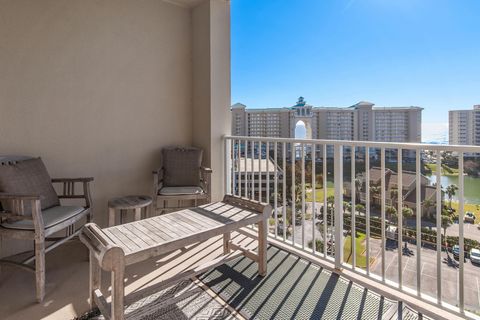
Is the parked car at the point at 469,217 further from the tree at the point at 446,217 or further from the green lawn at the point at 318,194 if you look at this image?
the green lawn at the point at 318,194

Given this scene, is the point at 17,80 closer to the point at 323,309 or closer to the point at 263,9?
the point at 323,309

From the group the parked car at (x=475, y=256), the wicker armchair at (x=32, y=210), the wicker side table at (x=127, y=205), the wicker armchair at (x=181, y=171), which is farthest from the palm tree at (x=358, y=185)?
the wicker armchair at (x=32, y=210)

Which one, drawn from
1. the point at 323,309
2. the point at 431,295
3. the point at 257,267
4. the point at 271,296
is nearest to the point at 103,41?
the point at 257,267

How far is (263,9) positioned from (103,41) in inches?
166

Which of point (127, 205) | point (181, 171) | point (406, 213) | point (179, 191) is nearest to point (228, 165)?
point (181, 171)

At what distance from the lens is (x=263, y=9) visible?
6.54 metres

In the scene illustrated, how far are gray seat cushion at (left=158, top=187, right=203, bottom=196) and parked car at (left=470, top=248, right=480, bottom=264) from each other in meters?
2.53

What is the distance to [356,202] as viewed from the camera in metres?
2.54

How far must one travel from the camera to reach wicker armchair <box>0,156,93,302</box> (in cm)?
219

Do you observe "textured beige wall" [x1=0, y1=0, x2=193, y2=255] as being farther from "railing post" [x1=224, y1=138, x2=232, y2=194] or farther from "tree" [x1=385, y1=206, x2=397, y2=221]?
"tree" [x1=385, y1=206, x2=397, y2=221]

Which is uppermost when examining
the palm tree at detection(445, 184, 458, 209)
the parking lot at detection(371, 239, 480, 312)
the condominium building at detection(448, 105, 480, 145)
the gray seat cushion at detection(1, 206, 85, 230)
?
the condominium building at detection(448, 105, 480, 145)

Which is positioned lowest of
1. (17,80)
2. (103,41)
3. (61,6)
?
(17,80)

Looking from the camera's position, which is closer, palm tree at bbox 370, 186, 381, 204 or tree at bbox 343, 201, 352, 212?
palm tree at bbox 370, 186, 381, 204

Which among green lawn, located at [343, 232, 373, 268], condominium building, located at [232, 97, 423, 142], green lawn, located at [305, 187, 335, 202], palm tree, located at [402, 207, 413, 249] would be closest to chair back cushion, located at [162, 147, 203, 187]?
condominium building, located at [232, 97, 423, 142]
